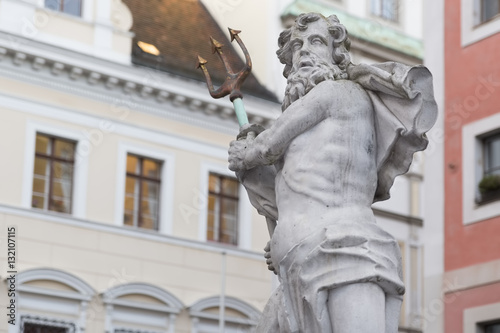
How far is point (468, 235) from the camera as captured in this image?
2614 centimetres

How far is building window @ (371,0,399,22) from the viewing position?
3988 centimetres

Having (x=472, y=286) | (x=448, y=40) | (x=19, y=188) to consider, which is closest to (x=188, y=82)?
(x=19, y=188)

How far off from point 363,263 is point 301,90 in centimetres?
129

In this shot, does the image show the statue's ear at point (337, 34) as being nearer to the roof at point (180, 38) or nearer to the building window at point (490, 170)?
the building window at point (490, 170)

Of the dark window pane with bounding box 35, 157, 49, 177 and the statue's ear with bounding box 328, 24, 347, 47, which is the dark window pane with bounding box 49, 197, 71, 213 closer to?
the dark window pane with bounding box 35, 157, 49, 177

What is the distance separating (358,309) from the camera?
8359 mm

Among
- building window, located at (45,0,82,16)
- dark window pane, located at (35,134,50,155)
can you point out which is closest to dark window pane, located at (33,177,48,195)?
dark window pane, located at (35,134,50,155)

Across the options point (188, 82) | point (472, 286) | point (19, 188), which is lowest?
point (472, 286)

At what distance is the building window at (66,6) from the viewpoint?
112 ft

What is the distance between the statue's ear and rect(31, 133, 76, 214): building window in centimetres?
2380

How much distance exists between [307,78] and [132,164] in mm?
25891

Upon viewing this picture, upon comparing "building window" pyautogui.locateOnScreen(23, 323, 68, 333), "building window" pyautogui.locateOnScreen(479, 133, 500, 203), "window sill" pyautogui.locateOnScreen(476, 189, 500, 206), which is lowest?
"building window" pyautogui.locateOnScreen(23, 323, 68, 333)

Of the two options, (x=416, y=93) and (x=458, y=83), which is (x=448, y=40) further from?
→ (x=416, y=93)

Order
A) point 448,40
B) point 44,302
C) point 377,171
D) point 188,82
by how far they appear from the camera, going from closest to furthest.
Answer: point 377,171
point 448,40
point 44,302
point 188,82
